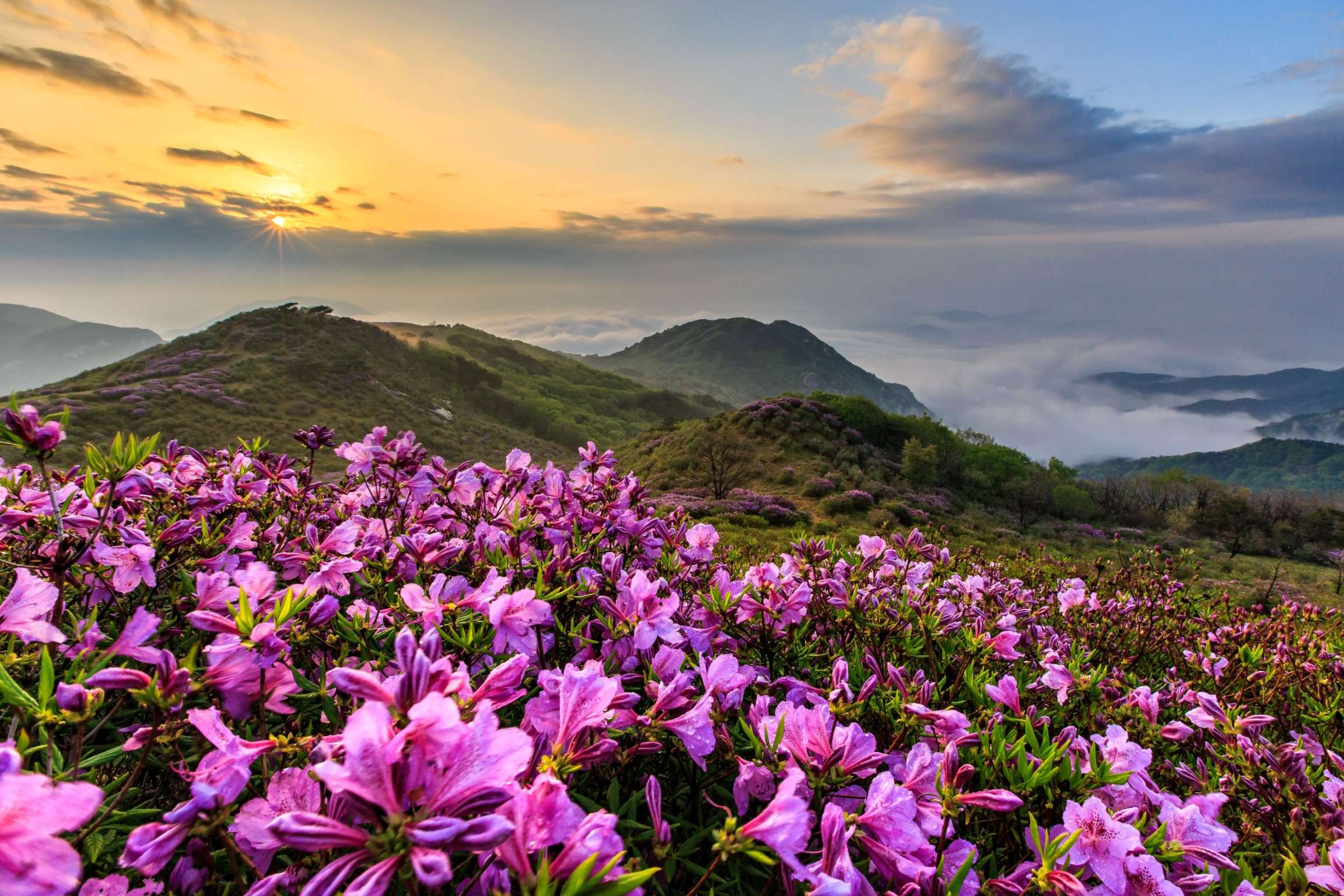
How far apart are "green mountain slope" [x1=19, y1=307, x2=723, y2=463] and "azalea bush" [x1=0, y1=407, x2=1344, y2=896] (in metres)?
39.0

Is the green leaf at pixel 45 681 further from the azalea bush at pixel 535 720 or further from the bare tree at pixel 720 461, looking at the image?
the bare tree at pixel 720 461

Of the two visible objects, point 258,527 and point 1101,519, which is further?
point 1101,519

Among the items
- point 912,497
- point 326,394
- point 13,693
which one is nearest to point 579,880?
point 13,693

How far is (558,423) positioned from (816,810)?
68948mm

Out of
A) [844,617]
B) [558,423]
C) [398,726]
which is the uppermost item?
[398,726]

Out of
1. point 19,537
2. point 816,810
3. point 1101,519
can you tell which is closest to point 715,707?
point 816,810

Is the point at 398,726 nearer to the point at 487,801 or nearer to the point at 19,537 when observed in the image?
the point at 487,801

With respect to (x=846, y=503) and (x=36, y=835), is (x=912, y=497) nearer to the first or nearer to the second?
(x=846, y=503)

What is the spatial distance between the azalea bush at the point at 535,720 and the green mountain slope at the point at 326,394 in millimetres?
39024

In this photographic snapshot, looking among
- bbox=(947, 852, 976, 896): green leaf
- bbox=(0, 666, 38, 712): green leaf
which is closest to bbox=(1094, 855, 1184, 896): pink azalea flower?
bbox=(947, 852, 976, 896): green leaf

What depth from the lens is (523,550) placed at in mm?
2670

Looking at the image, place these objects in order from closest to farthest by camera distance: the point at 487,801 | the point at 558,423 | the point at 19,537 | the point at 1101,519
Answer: the point at 487,801, the point at 19,537, the point at 1101,519, the point at 558,423

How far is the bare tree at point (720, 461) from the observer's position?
23.5 m

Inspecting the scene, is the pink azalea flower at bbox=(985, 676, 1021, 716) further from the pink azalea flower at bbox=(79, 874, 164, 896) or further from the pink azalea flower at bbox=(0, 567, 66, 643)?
the pink azalea flower at bbox=(0, 567, 66, 643)
